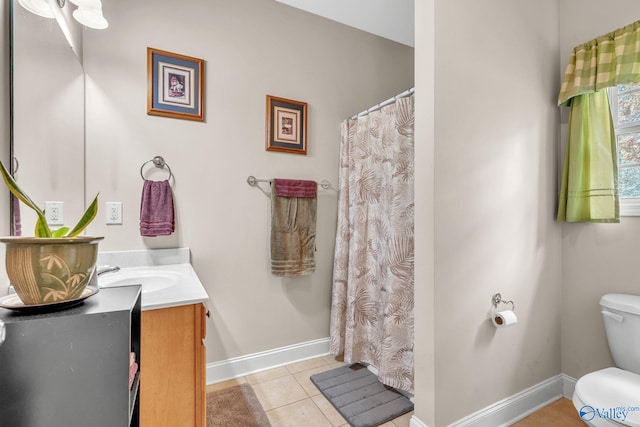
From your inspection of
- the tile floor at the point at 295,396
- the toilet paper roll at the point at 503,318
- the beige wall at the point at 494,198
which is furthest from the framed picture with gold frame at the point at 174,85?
the toilet paper roll at the point at 503,318

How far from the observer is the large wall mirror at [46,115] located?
0.90 m

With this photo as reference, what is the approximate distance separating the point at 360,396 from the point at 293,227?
3.85 ft

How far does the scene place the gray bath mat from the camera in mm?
1660

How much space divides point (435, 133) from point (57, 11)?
5.48 ft

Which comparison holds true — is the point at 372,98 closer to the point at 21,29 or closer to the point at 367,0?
the point at 367,0

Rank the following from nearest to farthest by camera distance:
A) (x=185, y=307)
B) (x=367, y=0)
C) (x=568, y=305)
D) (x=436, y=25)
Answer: (x=185, y=307) → (x=436, y=25) → (x=568, y=305) → (x=367, y=0)

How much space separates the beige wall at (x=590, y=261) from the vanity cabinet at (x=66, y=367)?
228 centimetres

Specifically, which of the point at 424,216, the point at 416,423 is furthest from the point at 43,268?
the point at 416,423

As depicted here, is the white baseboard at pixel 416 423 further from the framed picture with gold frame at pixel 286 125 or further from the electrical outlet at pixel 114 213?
the electrical outlet at pixel 114 213

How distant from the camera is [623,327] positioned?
1.48m

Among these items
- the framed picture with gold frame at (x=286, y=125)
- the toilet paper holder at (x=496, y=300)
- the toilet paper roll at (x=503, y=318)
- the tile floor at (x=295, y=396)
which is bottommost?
the tile floor at (x=295, y=396)

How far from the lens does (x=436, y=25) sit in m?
1.38

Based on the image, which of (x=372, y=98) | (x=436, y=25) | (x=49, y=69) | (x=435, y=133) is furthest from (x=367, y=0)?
(x=49, y=69)

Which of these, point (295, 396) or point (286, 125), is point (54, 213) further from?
point (295, 396)
